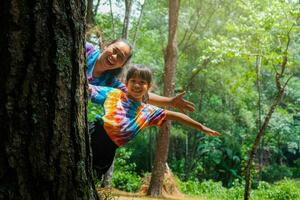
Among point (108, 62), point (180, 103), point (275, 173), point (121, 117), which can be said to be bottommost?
point (275, 173)

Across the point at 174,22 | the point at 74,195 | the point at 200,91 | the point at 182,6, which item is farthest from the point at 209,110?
the point at 74,195

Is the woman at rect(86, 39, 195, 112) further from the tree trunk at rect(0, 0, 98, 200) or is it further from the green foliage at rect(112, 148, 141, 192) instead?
the green foliage at rect(112, 148, 141, 192)

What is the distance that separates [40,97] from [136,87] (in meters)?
1.62

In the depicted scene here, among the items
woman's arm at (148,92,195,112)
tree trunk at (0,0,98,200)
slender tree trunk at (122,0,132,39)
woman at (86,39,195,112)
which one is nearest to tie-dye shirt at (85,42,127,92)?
woman at (86,39,195,112)

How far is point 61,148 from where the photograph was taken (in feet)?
4.28

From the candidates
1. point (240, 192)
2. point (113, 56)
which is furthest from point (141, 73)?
point (240, 192)

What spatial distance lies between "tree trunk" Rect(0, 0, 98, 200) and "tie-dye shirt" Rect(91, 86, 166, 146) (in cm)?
127

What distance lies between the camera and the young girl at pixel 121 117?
2.59 m

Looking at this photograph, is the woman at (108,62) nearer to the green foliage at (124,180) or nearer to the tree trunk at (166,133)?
the tree trunk at (166,133)

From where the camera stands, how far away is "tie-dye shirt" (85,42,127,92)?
108 inches

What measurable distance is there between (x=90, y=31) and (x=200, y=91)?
15.6 metres

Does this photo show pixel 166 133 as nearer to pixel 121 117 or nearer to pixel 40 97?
pixel 121 117

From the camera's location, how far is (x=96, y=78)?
112 inches

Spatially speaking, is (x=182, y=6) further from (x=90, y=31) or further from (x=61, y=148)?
(x=61, y=148)
